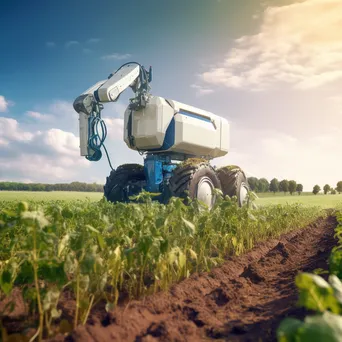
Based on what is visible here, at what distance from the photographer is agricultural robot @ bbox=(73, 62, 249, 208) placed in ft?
25.1

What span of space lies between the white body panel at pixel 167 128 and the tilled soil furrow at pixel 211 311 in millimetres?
4237

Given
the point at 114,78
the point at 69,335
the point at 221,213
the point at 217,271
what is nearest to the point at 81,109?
the point at 114,78

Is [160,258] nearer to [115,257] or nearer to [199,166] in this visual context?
[115,257]

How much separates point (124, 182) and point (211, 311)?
603 centimetres

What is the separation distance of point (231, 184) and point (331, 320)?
808 cm

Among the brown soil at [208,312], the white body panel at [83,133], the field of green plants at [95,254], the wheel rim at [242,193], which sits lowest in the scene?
the brown soil at [208,312]

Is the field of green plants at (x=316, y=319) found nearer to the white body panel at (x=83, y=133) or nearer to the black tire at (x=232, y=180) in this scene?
the white body panel at (x=83, y=133)

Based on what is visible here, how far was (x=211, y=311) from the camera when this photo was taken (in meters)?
3.03

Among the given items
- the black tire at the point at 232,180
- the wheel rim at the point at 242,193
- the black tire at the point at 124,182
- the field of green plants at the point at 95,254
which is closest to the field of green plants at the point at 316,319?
the field of green plants at the point at 95,254

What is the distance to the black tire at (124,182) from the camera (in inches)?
342

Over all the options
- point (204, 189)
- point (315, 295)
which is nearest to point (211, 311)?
point (315, 295)

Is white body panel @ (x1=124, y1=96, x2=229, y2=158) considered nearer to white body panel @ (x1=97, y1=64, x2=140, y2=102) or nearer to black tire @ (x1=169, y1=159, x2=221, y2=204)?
white body panel @ (x1=97, y1=64, x2=140, y2=102)

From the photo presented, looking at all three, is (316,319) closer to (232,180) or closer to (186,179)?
(186,179)

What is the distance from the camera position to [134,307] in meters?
2.84
